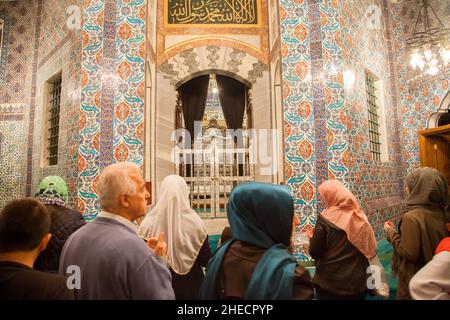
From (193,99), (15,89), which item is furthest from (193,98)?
(15,89)

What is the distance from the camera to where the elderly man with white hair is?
99cm

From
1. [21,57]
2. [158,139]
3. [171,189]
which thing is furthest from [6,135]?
[171,189]

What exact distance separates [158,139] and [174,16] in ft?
7.01

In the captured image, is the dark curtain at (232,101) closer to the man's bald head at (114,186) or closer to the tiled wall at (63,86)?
the tiled wall at (63,86)

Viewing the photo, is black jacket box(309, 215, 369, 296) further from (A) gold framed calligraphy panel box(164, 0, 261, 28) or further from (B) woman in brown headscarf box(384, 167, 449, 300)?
(A) gold framed calligraphy panel box(164, 0, 261, 28)

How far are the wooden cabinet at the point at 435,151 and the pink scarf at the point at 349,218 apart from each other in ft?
11.7

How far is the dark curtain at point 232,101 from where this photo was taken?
258 inches

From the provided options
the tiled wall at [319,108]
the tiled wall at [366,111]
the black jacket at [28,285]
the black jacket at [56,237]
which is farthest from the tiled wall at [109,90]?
the tiled wall at [366,111]

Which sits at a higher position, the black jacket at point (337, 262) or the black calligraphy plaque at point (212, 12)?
→ the black calligraphy plaque at point (212, 12)

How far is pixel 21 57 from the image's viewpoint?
212 inches

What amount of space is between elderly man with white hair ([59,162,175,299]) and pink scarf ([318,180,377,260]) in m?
1.24

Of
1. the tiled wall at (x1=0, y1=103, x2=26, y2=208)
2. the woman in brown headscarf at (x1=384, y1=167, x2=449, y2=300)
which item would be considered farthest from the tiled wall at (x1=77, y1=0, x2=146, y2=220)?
the tiled wall at (x1=0, y1=103, x2=26, y2=208)

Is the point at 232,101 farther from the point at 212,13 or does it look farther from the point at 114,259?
the point at 114,259

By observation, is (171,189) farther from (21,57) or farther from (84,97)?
(21,57)
